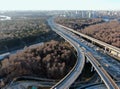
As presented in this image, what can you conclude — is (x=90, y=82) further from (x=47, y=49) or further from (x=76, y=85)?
(x=47, y=49)

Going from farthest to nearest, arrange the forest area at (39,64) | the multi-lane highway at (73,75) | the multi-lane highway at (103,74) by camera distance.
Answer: the forest area at (39,64) < the multi-lane highway at (73,75) < the multi-lane highway at (103,74)

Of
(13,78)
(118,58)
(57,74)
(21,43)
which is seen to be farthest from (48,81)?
(21,43)

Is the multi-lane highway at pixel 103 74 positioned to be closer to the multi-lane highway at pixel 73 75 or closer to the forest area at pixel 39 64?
the multi-lane highway at pixel 73 75

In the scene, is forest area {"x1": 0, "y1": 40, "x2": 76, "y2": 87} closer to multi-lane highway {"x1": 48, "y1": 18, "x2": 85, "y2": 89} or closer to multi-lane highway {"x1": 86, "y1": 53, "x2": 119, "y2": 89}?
multi-lane highway {"x1": 48, "y1": 18, "x2": 85, "y2": 89}

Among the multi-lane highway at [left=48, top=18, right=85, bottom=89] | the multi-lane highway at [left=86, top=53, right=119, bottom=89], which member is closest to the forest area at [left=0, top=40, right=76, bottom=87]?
the multi-lane highway at [left=48, top=18, right=85, bottom=89]

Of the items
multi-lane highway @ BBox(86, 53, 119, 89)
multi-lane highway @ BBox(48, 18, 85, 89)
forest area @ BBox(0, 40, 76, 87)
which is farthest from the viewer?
forest area @ BBox(0, 40, 76, 87)

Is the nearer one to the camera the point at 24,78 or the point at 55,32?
the point at 24,78

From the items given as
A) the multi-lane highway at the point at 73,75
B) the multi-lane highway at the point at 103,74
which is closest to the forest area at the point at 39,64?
the multi-lane highway at the point at 73,75

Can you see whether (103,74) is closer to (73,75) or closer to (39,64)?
(73,75)

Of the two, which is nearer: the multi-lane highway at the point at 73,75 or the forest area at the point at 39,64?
the multi-lane highway at the point at 73,75

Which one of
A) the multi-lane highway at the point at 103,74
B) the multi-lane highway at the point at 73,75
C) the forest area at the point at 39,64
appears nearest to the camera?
the multi-lane highway at the point at 103,74

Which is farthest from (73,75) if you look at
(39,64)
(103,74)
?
(39,64)
